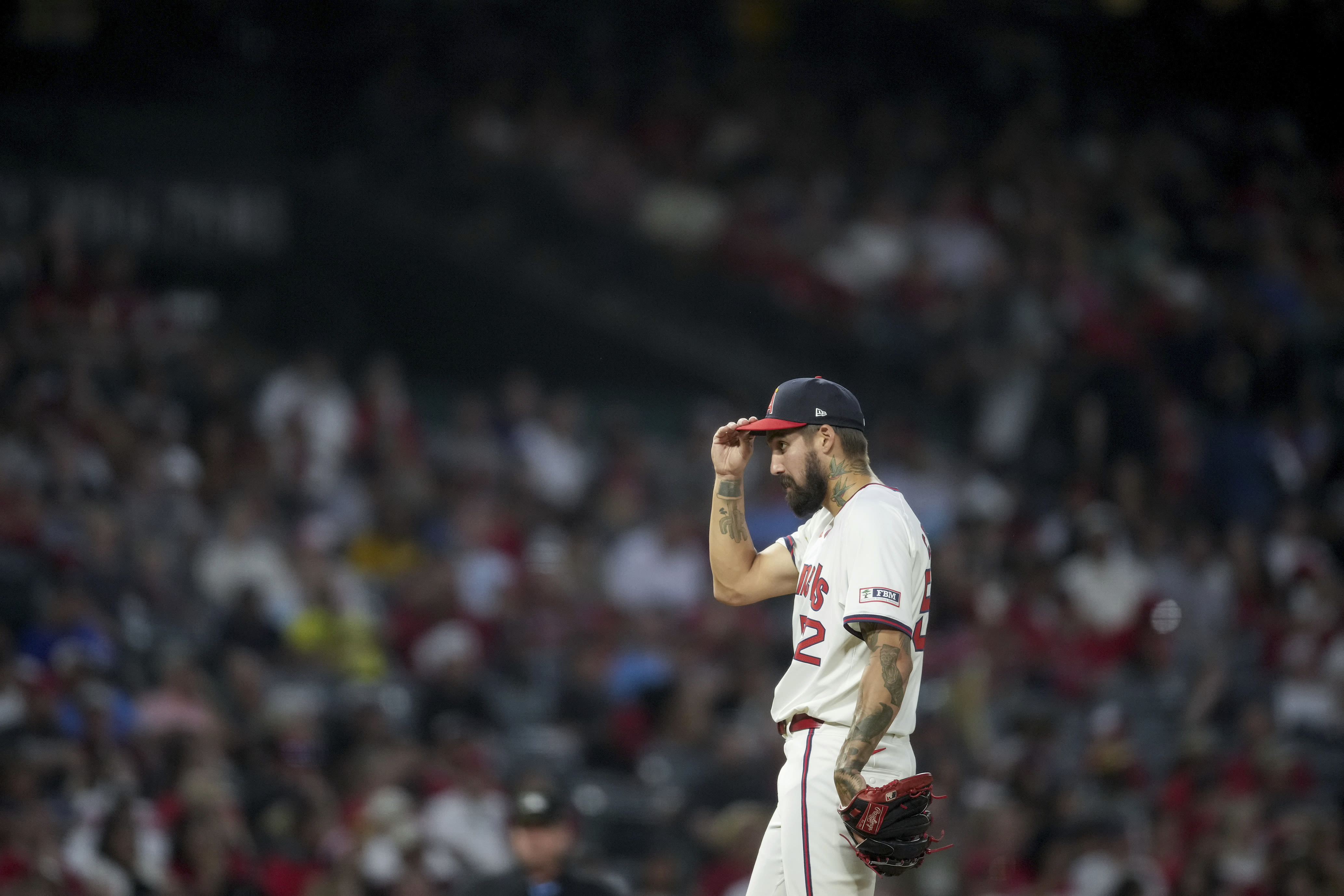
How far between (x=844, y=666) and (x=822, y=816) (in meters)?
0.39

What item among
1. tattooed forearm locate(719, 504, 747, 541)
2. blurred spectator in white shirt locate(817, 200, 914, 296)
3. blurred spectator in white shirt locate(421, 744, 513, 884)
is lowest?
tattooed forearm locate(719, 504, 747, 541)

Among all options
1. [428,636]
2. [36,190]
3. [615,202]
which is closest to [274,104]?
[36,190]

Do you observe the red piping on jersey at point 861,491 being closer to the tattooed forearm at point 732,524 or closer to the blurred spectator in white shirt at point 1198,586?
the tattooed forearm at point 732,524

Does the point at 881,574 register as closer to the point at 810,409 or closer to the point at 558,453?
the point at 810,409

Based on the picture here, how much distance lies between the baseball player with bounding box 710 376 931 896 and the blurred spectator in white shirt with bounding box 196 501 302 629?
5958 millimetres

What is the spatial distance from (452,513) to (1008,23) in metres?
10.5

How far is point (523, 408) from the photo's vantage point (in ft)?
41.7

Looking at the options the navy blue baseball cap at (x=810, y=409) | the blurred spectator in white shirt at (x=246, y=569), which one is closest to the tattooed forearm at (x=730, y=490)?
the navy blue baseball cap at (x=810, y=409)

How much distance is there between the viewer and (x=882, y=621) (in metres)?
4.13

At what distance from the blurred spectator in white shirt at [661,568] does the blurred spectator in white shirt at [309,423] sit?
6.68ft

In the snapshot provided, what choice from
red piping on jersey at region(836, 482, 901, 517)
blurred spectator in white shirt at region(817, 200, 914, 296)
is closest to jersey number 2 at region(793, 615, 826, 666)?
red piping on jersey at region(836, 482, 901, 517)

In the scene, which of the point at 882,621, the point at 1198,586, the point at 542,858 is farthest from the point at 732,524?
the point at 1198,586

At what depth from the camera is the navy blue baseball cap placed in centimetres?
441

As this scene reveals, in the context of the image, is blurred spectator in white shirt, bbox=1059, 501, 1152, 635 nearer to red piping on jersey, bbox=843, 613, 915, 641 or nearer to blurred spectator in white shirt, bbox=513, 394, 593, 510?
blurred spectator in white shirt, bbox=513, 394, 593, 510
